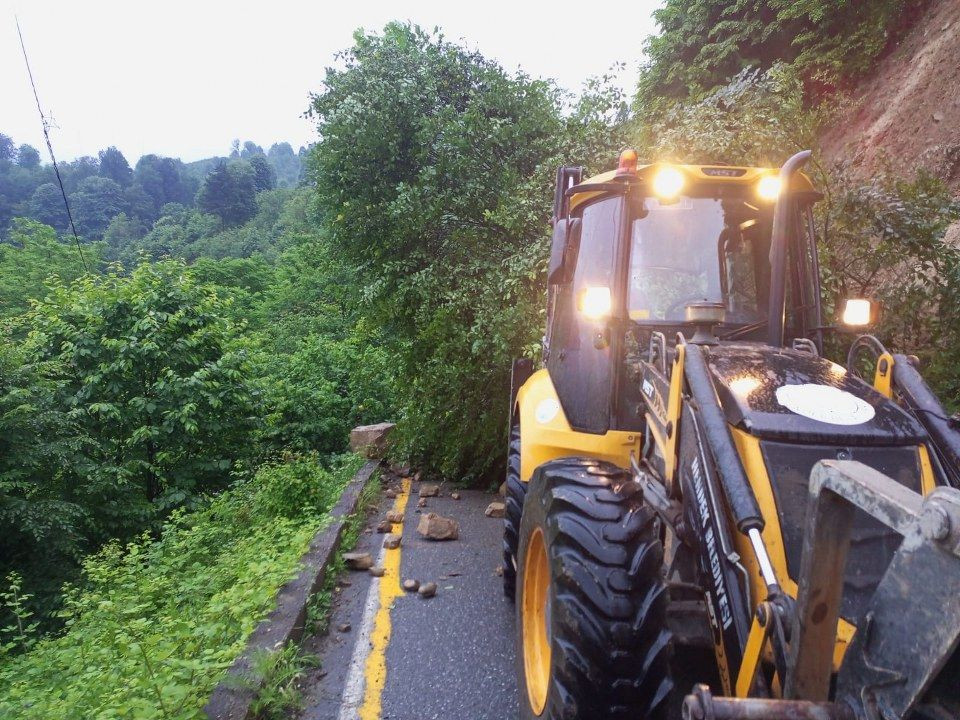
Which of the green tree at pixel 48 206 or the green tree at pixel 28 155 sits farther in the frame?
the green tree at pixel 28 155

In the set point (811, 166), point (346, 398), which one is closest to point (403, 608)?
point (811, 166)

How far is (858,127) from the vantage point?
503 inches

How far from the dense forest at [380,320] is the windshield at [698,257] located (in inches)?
98.7

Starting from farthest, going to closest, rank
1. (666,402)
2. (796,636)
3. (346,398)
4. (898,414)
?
(346,398)
(666,402)
(898,414)
(796,636)

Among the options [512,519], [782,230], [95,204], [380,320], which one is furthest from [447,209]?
[95,204]

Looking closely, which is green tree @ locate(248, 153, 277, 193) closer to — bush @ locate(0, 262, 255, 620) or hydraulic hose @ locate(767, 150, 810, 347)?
bush @ locate(0, 262, 255, 620)

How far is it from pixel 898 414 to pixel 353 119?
34.6 ft

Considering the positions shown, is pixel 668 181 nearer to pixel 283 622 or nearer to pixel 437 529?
pixel 283 622

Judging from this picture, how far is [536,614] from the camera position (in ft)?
10.2

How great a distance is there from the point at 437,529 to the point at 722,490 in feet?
13.4

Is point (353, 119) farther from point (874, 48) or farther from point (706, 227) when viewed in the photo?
point (874, 48)

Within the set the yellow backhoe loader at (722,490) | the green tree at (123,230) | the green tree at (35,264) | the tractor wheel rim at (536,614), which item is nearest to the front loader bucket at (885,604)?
the yellow backhoe loader at (722,490)

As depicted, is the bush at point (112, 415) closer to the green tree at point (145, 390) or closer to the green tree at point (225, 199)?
the green tree at point (145, 390)

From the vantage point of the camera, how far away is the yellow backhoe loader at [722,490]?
1392mm
